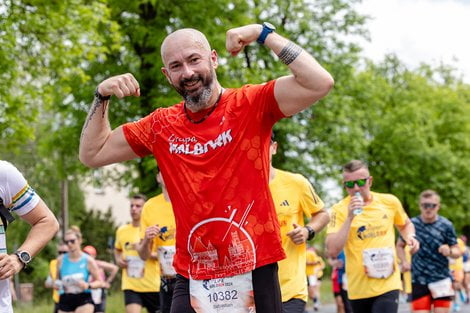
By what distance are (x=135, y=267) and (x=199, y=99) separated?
9.46 m

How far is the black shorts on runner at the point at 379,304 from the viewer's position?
30.9 feet

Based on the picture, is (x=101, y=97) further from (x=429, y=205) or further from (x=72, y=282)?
(x=72, y=282)

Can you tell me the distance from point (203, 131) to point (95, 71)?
2328 cm

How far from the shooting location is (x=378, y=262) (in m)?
9.58

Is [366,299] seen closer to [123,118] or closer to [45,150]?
[123,118]

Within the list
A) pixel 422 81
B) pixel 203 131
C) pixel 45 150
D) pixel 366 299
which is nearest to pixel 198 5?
pixel 45 150

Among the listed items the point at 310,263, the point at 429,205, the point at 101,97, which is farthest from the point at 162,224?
the point at 310,263

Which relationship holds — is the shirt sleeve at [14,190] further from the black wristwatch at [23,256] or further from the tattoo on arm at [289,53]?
the tattoo on arm at [289,53]

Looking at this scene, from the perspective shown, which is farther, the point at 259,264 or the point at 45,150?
the point at 45,150

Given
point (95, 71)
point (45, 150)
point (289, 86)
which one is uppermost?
point (95, 71)

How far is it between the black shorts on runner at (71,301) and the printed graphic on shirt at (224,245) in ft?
33.8

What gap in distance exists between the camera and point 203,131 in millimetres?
4594

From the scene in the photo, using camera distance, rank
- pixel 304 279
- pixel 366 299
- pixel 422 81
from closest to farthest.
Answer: pixel 304 279, pixel 366 299, pixel 422 81

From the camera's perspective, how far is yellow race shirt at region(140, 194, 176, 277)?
419 inches
